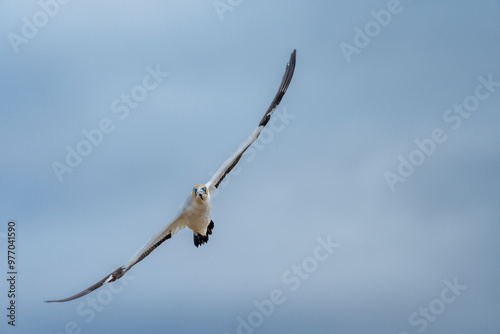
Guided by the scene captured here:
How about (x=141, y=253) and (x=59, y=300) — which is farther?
(x=141, y=253)

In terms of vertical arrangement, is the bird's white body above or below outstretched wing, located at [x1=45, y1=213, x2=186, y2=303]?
below

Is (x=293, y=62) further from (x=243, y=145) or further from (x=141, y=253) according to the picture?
(x=141, y=253)

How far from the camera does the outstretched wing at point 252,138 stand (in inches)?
1211

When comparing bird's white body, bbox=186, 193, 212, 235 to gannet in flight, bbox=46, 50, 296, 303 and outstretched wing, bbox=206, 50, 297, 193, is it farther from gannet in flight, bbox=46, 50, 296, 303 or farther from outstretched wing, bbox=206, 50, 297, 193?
outstretched wing, bbox=206, 50, 297, 193

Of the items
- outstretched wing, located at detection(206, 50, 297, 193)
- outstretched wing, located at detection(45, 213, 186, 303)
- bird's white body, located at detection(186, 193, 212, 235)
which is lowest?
bird's white body, located at detection(186, 193, 212, 235)

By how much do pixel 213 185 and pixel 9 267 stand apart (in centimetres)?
931

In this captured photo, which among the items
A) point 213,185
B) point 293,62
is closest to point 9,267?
point 213,185

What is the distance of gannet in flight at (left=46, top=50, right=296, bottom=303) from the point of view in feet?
99.1

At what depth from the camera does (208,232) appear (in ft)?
105

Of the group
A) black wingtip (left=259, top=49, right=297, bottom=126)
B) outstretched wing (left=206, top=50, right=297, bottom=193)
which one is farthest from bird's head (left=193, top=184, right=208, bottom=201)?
black wingtip (left=259, top=49, right=297, bottom=126)

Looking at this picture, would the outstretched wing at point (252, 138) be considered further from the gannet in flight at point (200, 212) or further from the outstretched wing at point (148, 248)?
the outstretched wing at point (148, 248)

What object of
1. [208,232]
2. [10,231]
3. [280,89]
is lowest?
[208,232]

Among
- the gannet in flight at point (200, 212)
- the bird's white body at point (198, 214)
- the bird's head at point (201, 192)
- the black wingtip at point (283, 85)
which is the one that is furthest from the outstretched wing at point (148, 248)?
the black wingtip at point (283, 85)

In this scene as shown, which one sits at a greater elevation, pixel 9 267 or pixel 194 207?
pixel 9 267
